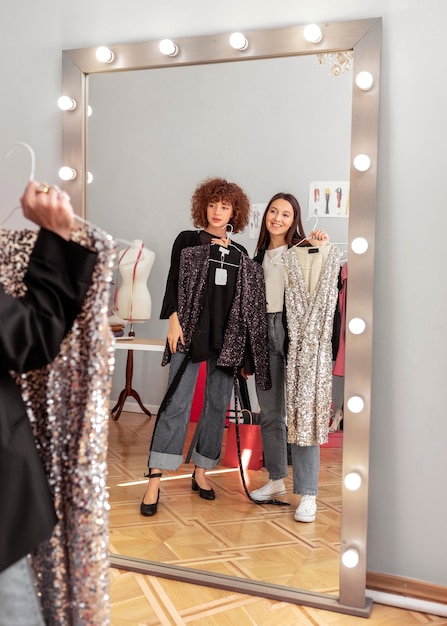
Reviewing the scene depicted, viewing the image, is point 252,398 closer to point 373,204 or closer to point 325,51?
point 373,204

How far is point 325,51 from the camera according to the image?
6.32ft

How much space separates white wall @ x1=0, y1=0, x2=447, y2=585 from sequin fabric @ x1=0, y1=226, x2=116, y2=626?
3.50ft

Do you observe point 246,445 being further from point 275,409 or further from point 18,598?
point 18,598

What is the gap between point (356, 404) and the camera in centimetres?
192

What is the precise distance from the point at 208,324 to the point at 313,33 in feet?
3.08

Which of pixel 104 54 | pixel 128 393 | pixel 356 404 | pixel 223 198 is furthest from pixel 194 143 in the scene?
pixel 356 404

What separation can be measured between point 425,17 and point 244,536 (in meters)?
1.66

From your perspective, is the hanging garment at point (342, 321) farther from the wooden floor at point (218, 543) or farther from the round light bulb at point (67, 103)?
the round light bulb at point (67, 103)

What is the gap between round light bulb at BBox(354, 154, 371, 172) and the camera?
1.88 metres

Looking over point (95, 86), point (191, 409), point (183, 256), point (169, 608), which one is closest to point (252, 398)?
point (191, 409)

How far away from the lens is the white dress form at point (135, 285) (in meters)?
2.14

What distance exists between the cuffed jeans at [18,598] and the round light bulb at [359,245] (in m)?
1.25

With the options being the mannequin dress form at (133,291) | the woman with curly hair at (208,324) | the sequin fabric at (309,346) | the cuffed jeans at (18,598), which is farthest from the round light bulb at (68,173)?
the cuffed jeans at (18,598)

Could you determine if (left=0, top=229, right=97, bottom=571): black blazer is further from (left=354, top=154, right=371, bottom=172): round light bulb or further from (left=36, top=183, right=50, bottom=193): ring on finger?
(left=354, top=154, right=371, bottom=172): round light bulb
